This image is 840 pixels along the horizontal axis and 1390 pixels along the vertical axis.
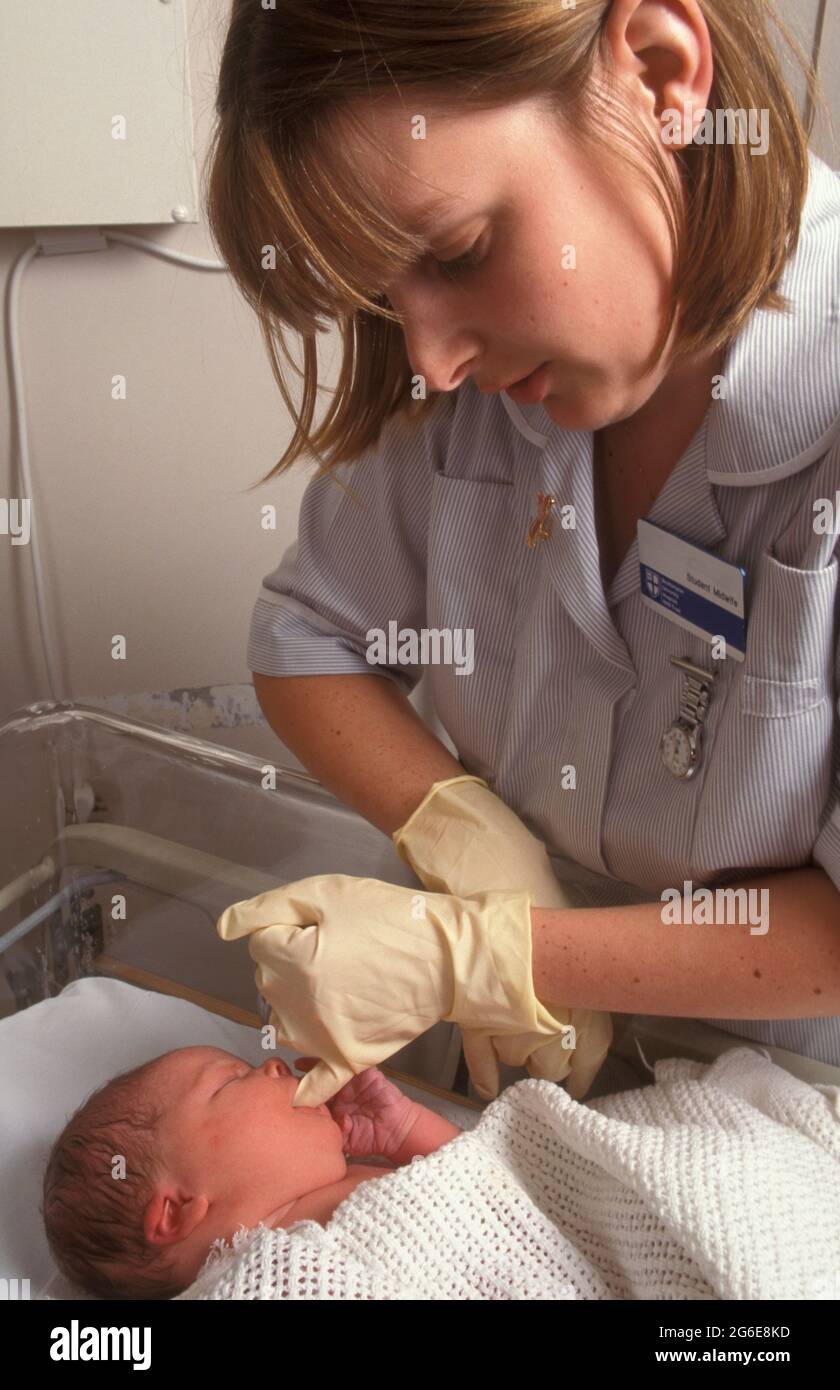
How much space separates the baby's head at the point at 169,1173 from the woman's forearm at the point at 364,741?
0.96ft

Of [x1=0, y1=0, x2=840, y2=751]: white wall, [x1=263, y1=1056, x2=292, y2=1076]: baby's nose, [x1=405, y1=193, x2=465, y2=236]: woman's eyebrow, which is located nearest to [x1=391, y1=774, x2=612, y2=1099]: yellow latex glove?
[x1=263, y1=1056, x2=292, y2=1076]: baby's nose

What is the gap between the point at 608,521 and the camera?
1.03 metres

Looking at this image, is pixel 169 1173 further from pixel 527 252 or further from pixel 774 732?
pixel 527 252

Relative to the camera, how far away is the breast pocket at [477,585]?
1070 mm

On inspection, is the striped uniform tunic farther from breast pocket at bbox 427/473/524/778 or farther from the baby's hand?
the baby's hand

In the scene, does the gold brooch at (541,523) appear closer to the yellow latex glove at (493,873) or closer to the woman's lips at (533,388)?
the woman's lips at (533,388)

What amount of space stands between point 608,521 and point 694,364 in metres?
0.17

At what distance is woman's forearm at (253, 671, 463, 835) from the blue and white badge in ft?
1.01

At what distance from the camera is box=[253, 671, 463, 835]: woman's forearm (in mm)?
1161

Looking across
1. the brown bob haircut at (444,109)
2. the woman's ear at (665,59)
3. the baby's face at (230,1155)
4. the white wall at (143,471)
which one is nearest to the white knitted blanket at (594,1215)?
the baby's face at (230,1155)

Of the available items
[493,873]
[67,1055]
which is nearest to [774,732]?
[493,873]

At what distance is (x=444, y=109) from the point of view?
2.28ft

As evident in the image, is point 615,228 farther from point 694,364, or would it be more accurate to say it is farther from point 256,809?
point 256,809

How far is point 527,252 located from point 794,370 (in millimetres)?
217
